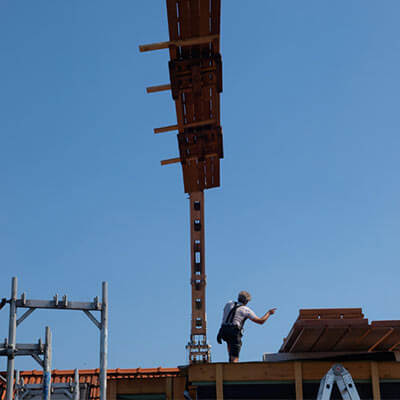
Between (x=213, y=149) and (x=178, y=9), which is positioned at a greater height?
(x=178, y=9)

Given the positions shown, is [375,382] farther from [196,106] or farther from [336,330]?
[196,106]

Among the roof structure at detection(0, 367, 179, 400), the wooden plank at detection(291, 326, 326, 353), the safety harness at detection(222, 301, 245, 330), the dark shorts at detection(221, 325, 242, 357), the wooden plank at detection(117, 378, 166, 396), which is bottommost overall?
the wooden plank at detection(117, 378, 166, 396)

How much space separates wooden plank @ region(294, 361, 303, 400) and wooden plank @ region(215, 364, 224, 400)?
119cm

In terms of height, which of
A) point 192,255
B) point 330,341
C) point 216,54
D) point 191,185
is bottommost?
point 330,341

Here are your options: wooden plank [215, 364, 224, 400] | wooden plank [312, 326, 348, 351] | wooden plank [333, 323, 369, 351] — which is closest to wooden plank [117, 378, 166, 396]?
wooden plank [215, 364, 224, 400]

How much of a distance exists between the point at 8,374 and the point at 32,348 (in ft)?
2.69

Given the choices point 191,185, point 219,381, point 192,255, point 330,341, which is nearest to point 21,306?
point 192,255

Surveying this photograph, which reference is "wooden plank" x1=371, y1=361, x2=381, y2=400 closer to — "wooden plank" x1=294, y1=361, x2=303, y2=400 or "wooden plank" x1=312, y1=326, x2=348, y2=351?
"wooden plank" x1=312, y1=326, x2=348, y2=351

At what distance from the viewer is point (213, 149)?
60.1 feet

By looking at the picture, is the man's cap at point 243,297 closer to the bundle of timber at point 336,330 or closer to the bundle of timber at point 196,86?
the bundle of timber at point 336,330

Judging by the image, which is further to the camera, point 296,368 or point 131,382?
point 131,382

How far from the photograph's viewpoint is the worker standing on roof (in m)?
12.2

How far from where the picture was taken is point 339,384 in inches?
416

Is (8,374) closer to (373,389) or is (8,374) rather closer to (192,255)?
(192,255)
